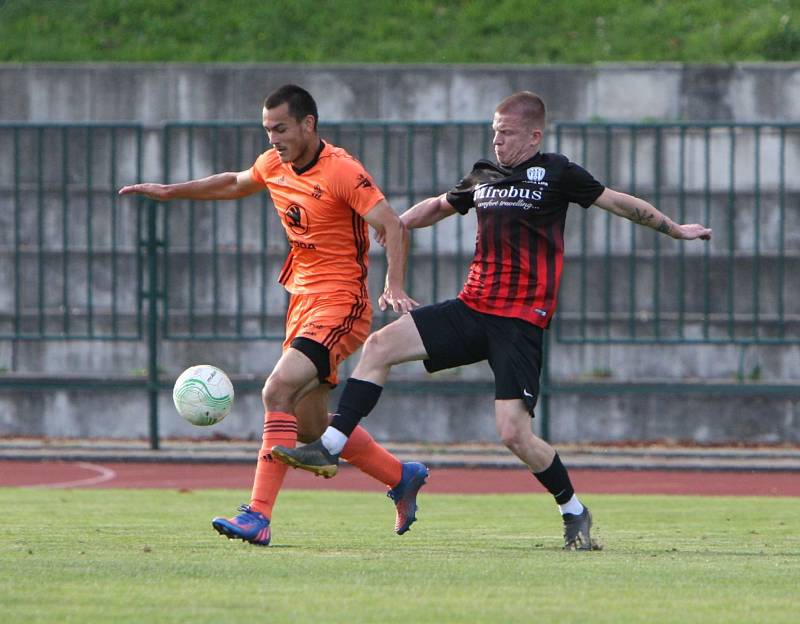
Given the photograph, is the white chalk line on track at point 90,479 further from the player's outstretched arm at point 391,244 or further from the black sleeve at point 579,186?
the black sleeve at point 579,186

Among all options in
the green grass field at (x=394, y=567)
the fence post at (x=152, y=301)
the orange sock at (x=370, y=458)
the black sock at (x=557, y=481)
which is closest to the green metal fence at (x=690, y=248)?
the fence post at (x=152, y=301)

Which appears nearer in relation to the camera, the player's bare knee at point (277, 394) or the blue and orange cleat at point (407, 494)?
the player's bare knee at point (277, 394)

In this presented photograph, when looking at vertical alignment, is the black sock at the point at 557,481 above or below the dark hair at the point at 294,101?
below

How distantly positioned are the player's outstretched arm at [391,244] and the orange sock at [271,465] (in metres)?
0.73

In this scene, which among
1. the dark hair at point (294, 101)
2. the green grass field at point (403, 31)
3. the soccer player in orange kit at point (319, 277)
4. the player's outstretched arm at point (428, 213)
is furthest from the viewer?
the green grass field at point (403, 31)

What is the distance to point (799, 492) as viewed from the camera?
1152 cm

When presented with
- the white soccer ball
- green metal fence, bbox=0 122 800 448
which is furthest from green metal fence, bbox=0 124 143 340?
the white soccer ball

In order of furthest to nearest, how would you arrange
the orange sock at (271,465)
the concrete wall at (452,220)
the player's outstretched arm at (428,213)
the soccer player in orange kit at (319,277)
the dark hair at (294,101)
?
the concrete wall at (452,220), the player's outstretched arm at (428,213), the dark hair at (294,101), the soccer player in orange kit at (319,277), the orange sock at (271,465)

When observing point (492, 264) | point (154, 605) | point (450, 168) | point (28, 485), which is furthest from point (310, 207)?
point (450, 168)

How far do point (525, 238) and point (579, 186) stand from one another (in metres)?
0.36

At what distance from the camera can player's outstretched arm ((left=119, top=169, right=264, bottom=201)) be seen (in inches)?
328

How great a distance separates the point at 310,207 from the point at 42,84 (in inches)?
399

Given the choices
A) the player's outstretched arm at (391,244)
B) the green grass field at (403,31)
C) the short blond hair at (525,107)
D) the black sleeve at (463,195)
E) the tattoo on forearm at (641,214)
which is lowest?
the player's outstretched arm at (391,244)

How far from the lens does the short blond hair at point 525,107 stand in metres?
7.61
